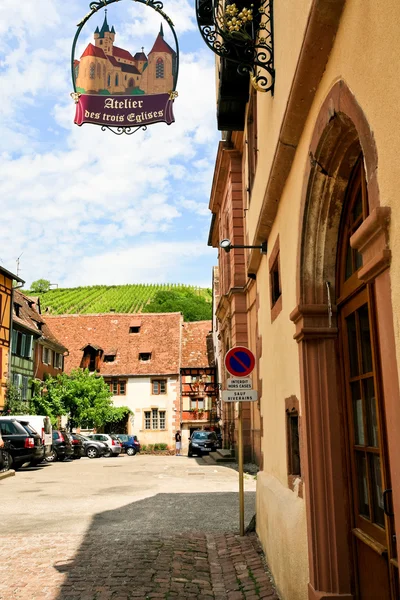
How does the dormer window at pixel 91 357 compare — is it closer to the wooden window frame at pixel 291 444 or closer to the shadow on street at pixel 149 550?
the shadow on street at pixel 149 550

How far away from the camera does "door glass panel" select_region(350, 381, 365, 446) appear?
4188mm

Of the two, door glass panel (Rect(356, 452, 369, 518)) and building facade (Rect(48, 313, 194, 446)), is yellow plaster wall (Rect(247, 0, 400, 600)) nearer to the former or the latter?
door glass panel (Rect(356, 452, 369, 518))

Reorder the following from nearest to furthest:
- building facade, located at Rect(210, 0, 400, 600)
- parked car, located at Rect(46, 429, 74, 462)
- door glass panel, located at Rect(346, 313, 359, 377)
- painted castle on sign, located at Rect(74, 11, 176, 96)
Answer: building facade, located at Rect(210, 0, 400, 600)
door glass panel, located at Rect(346, 313, 359, 377)
painted castle on sign, located at Rect(74, 11, 176, 96)
parked car, located at Rect(46, 429, 74, 462)

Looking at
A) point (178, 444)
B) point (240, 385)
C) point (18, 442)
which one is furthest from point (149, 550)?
point (178, 444)

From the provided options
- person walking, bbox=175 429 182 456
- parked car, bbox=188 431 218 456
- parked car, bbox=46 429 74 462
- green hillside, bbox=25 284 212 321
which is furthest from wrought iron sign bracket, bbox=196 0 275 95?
green hillside, bbox=25 284 212 321

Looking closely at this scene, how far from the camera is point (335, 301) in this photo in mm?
4727

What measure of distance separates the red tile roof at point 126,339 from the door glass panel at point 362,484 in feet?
147

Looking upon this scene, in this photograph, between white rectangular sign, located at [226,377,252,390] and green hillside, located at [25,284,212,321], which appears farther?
green hillside, located at [25,284,212,321]

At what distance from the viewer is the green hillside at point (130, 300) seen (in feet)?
312

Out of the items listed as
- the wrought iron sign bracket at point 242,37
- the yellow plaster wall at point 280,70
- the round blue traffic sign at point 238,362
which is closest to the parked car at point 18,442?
the round blue traffic sign at point 238,362

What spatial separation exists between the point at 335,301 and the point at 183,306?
8929 centimetres

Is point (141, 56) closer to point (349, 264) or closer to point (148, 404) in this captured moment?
point (349, 264)

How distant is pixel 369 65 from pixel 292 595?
4256 mm

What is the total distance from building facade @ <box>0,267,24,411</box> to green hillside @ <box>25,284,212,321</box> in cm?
5493
